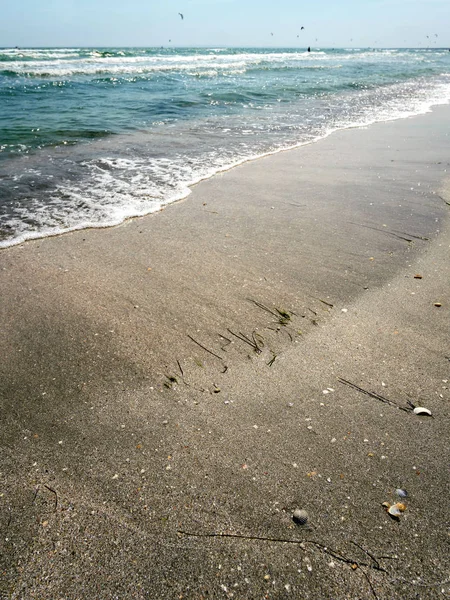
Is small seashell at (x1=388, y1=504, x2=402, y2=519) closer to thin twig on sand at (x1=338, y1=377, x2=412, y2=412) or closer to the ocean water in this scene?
thin twig on sand at (x1=338, y1=377, x2=412, y2=412)

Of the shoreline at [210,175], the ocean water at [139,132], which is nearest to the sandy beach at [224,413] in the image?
the shoreline at [210,175]

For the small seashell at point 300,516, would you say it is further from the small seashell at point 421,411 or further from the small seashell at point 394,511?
the small seashell at point 421,411

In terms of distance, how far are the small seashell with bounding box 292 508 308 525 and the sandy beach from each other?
0.09 ft

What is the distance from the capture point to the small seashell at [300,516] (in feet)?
5.95

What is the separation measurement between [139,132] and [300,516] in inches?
378

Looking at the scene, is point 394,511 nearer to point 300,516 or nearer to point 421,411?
point 300,516

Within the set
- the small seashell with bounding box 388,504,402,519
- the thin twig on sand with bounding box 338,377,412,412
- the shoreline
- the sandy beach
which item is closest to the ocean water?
the shoreline

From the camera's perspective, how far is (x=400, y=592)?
1566 millimetres

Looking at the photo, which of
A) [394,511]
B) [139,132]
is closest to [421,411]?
[394,511]

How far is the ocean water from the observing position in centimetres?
544

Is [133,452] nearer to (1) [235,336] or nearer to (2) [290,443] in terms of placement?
(2) [290,443]

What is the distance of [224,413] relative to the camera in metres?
2.39

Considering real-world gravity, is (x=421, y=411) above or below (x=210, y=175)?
below

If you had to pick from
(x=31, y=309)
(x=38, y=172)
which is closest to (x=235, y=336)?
(x=31, y=309)
